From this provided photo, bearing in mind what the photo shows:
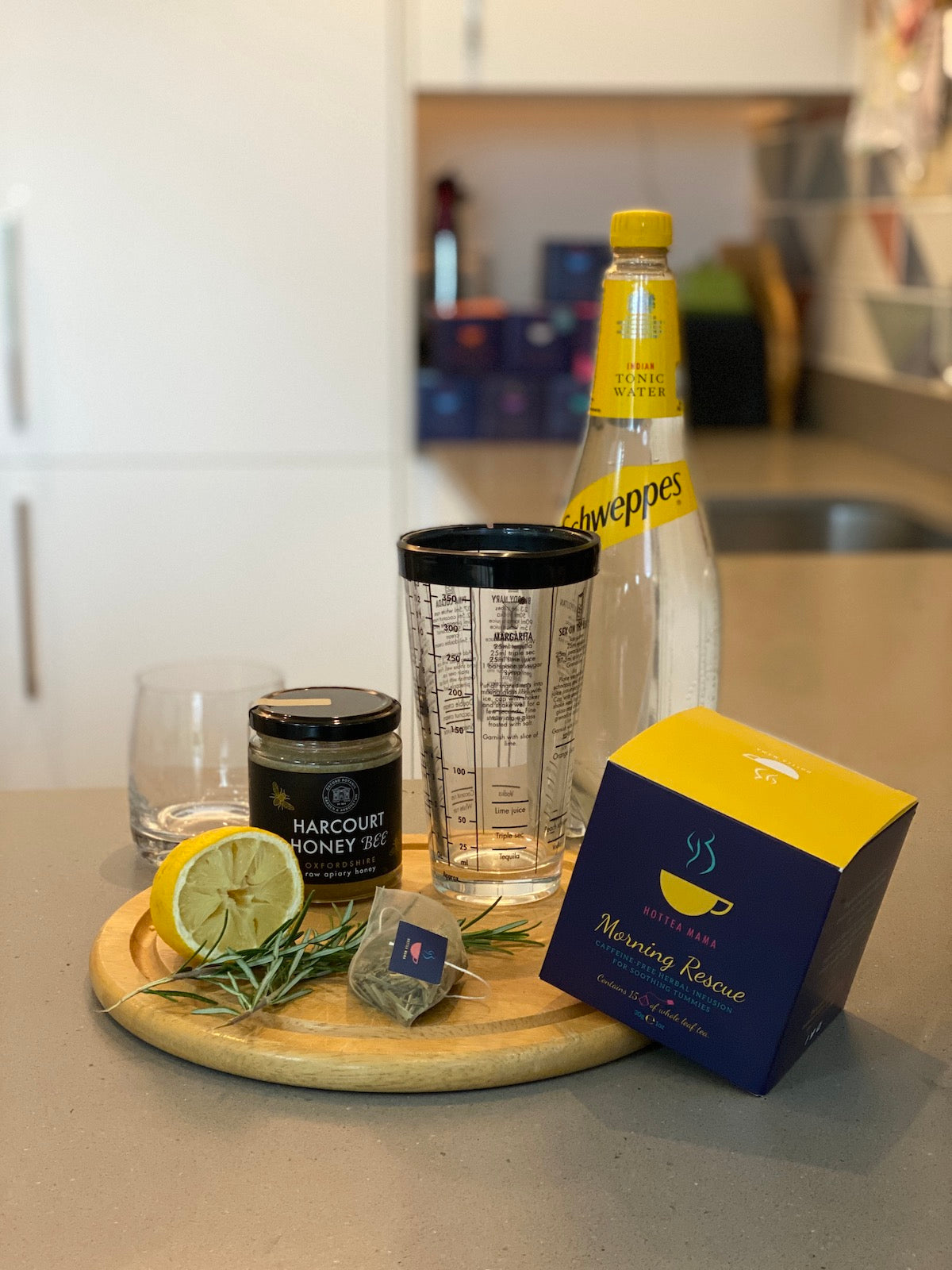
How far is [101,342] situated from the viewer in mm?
2430

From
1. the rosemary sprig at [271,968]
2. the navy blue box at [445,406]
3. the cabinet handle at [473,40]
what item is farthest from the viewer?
the navy blue box at [445,406]

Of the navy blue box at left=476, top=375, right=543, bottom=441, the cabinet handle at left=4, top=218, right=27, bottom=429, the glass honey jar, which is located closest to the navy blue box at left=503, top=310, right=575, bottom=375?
the navy blue box at left=476, top=375, right=543, bottom=441

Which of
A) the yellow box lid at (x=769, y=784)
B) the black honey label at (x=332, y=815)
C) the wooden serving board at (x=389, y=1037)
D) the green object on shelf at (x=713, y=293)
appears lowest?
the wooden serving board at (x=389, y=1037)

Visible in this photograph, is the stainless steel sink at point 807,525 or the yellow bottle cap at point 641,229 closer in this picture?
the yellow bottle cap at point 641,229

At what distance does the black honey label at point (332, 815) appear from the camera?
57cm

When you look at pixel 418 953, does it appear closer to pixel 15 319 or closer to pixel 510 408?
pixel 15 319

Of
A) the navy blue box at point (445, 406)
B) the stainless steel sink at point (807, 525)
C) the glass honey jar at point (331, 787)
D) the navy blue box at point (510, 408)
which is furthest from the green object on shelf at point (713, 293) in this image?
the glass honey jar at point (331, 787)

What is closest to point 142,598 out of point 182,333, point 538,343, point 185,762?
point 182,333

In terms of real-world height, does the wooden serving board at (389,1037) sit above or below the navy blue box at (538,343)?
below

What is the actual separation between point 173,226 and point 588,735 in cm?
198

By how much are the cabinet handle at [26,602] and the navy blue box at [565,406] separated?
98cm

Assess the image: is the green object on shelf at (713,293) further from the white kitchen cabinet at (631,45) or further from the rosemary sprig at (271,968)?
the rosemary sprig at (271,968)

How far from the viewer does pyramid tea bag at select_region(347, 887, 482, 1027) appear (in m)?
0.50

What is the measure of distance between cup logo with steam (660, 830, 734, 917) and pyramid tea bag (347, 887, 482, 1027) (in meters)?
0.08
